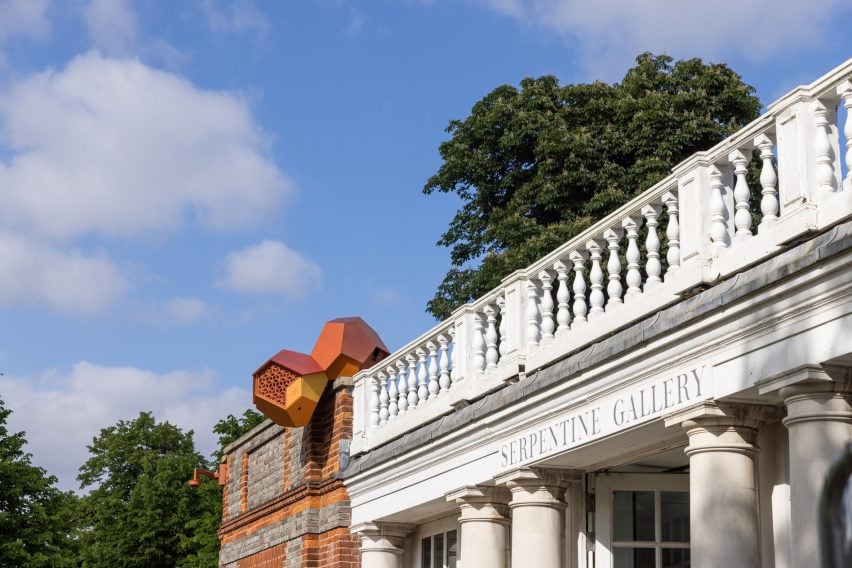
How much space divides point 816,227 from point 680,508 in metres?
3.89

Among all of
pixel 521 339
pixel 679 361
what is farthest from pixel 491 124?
pixel 679 361

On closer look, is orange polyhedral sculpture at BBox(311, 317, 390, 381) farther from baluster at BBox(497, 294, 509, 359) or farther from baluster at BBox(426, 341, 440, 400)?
baluster at BBox(497, 294, 509, 359)

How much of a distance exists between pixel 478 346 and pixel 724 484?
409cm

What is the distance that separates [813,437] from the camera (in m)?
6.70

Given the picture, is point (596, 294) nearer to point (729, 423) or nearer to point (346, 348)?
point (729, 423)

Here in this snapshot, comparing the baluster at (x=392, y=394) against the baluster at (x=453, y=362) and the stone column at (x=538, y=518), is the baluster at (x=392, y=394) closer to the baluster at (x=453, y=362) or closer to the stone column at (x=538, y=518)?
the baluster at (x=453, y=362)

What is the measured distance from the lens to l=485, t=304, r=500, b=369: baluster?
11.1m

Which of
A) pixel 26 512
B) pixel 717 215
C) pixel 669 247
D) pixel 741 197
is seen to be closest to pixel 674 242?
pixel 669 247

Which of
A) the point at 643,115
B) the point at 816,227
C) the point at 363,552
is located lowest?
the point at 363,552

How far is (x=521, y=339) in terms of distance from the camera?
34.4 ft

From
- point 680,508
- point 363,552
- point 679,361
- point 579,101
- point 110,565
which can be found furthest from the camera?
point 110,565

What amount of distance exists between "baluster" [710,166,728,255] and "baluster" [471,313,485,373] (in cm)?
375

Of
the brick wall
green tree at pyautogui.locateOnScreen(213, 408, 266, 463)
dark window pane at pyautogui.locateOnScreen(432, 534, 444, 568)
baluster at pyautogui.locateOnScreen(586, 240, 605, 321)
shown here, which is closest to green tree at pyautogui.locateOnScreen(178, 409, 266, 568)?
green tree at pyautogui.locateOnScreen(213, 408, 266, 463)

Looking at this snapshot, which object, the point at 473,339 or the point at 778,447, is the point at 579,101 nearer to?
the point at 473,339
